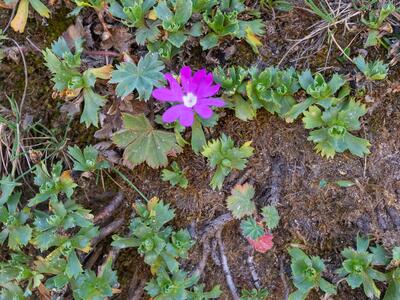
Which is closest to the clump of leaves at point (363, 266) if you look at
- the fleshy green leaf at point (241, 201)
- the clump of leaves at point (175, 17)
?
the fleshy green leaf at point (241, 201)

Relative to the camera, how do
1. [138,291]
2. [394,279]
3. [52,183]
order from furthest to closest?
1. [138,291]
2. [52,183]
3. [394,279]

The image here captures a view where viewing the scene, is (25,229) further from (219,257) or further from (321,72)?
(321,72)

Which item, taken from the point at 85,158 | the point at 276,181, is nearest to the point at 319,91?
the point at 276,181

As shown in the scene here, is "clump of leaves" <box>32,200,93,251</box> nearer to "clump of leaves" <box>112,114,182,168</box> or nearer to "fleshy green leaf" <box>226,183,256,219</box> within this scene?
"clump of leaves" <box>112,114,182,168</box>

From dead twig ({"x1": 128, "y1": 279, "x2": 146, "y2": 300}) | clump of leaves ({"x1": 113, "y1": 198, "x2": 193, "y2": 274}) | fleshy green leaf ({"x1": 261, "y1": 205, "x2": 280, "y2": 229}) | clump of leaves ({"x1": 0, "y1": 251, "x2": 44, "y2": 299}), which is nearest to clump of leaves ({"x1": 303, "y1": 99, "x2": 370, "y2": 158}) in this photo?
fleshy green leaf ({"x1": 261, "y1": 205, "x2": 280, "y2": 229})

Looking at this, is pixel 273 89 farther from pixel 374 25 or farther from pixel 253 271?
pixel 253 271

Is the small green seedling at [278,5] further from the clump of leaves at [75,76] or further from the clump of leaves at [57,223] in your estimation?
the clump of leaves at [57,223]
